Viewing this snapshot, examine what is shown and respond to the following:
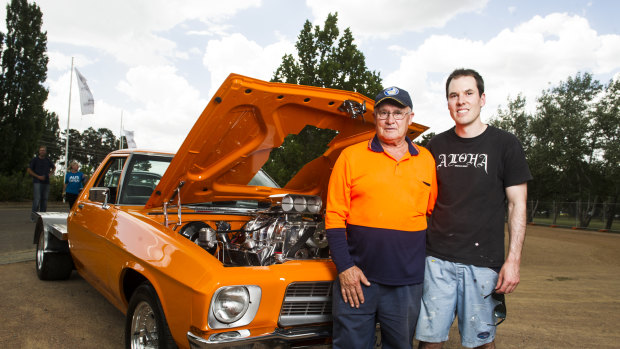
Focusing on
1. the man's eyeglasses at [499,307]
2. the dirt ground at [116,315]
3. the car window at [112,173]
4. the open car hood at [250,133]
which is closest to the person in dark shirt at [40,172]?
the dirt ground at [116,315]

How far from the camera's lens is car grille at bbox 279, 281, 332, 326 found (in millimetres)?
2451

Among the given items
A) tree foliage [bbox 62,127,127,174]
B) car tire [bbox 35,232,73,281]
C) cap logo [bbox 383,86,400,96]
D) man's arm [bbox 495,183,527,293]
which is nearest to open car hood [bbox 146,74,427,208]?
cap logo [bbox 383,86,400,96]

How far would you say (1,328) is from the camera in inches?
146

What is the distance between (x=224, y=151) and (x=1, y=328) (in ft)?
8.47

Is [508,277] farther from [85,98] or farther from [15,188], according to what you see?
[15,188]

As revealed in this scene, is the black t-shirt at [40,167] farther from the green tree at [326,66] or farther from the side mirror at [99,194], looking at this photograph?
the side mirror at [99,194]

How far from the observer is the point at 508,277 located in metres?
2.29

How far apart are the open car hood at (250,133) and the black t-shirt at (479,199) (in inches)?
33.1

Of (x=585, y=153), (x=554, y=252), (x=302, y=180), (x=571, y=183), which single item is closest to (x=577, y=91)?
(x=585, y=153)

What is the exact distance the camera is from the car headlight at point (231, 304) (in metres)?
2.21

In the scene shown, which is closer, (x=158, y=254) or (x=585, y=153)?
(x=158, y=254)

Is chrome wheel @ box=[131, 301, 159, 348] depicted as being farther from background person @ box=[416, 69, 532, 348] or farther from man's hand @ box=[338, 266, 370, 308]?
background person @ box=[416, 69, 532, 348]

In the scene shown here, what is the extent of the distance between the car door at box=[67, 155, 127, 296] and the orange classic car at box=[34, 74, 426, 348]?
0.02 metres

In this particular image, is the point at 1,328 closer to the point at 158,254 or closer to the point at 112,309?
the point at 112,309
